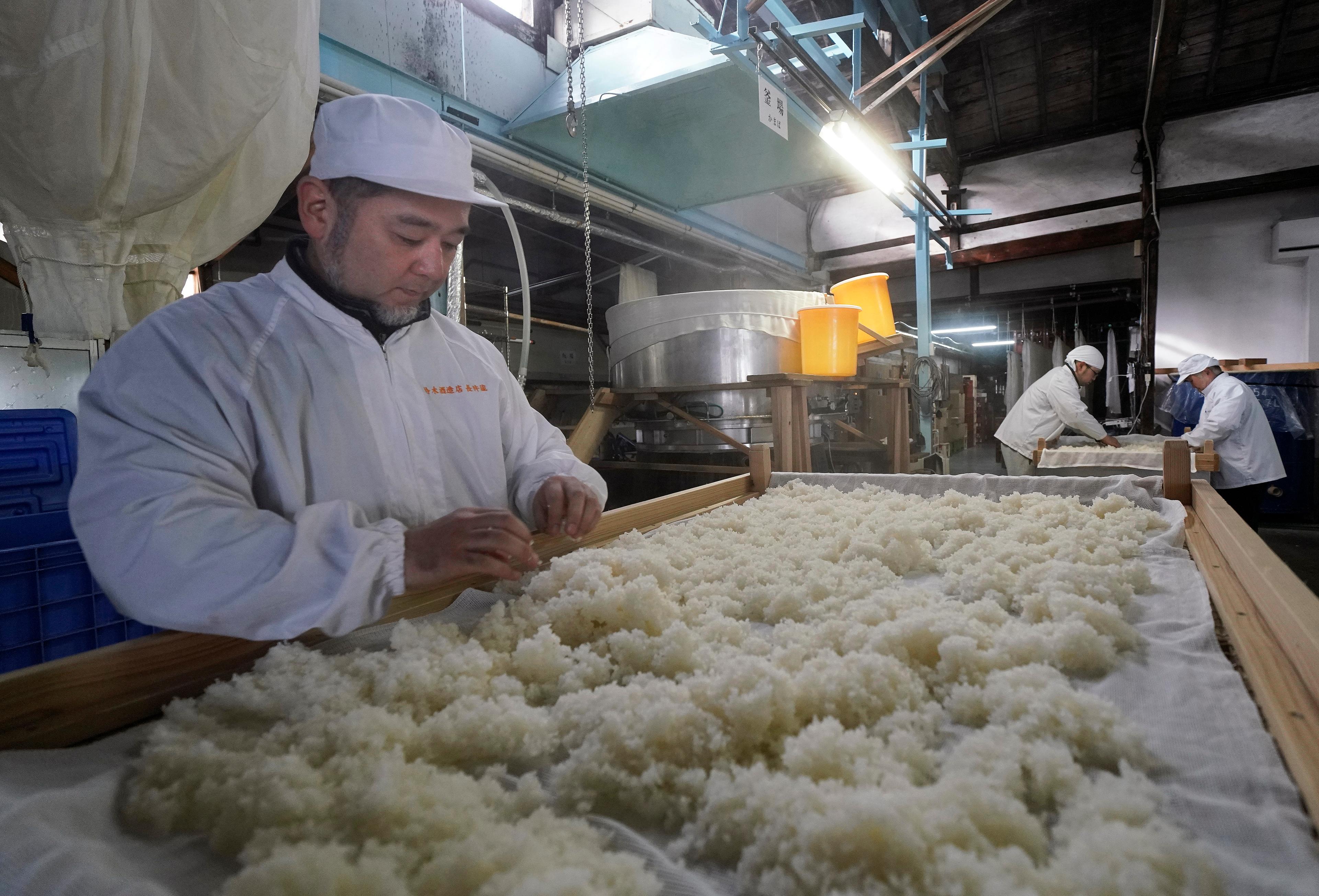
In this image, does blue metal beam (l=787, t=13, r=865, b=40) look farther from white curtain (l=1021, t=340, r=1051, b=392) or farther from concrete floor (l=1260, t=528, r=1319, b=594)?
white curtain (l=1021, t=340, r=1051, b=392)

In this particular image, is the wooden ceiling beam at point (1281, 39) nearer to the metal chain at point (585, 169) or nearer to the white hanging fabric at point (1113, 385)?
the white hanging fabric at point (1113, 385)

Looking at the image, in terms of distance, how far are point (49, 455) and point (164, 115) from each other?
0.88m

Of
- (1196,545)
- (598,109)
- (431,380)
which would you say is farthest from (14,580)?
(598,109)

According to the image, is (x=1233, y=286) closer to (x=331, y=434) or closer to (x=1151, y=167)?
(x=1151, y=167)

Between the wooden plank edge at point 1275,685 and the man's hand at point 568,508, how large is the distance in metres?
1.06

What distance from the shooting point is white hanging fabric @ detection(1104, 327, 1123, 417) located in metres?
9.75

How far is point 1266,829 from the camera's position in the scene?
53 cm

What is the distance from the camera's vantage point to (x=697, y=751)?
659mm

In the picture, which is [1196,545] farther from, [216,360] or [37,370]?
[37,370]

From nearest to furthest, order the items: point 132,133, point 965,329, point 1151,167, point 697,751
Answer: point 697,751, point 132,133, point 1151,167, point 965,329

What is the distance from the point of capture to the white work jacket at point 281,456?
881 mm

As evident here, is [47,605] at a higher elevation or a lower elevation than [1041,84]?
lower

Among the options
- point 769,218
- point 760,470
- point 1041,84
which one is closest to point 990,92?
point 1041,84

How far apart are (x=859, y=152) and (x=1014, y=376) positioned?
A: 865 centimetres
